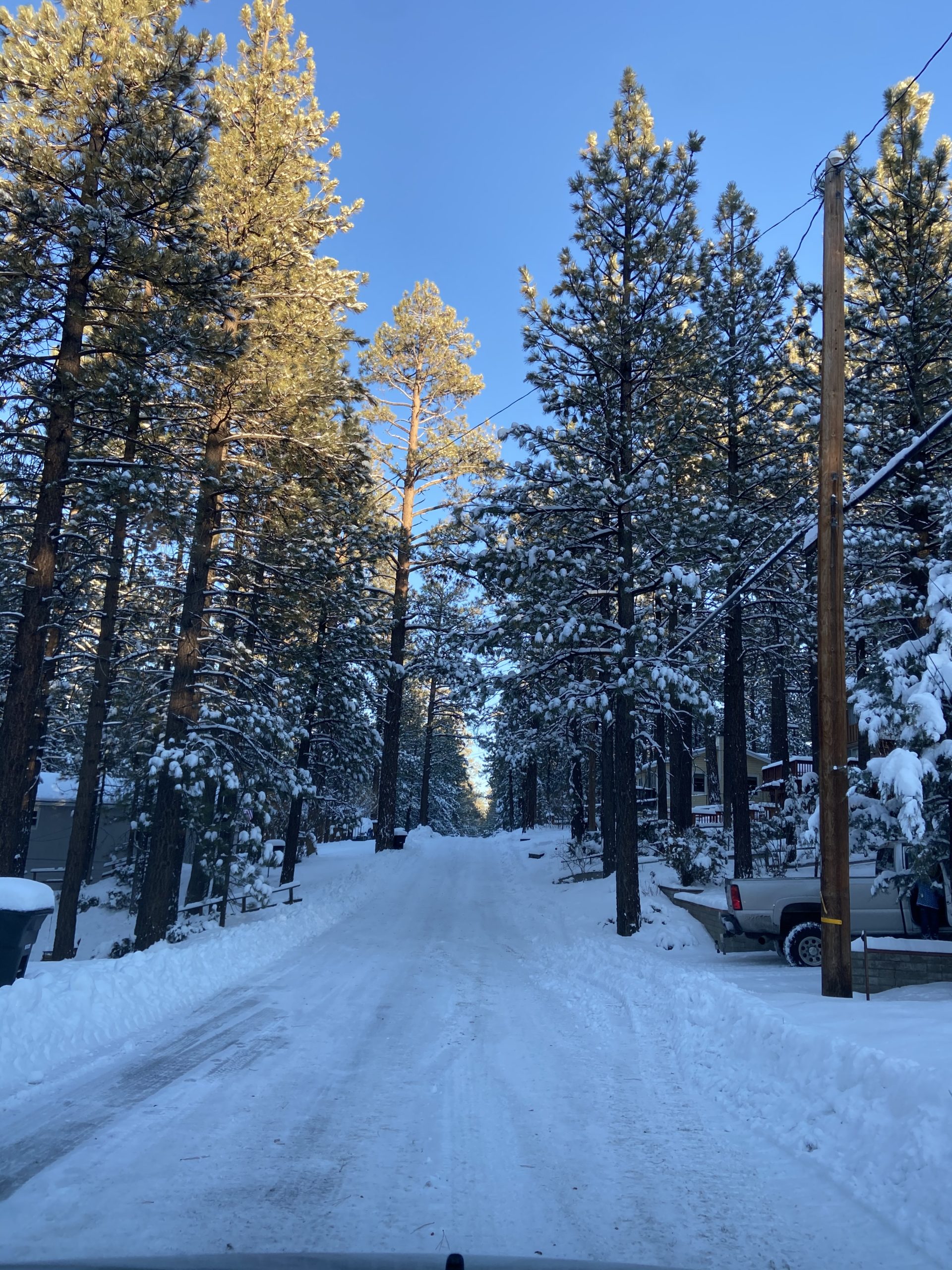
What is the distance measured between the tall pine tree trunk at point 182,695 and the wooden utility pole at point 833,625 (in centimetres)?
→ 947

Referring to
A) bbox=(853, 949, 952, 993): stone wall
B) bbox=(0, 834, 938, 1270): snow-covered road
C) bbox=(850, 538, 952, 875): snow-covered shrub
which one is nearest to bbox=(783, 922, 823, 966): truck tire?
bbox=(853, 949, 952, 993): stone wall

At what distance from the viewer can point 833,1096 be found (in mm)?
5418

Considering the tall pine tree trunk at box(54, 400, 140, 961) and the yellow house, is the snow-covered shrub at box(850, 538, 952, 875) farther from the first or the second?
the yellow house

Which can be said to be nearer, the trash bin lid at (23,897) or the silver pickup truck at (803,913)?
the trash bin lid at (23,897)

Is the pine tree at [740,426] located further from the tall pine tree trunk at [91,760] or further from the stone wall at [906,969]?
the tall pine tree trunk at [91,760]

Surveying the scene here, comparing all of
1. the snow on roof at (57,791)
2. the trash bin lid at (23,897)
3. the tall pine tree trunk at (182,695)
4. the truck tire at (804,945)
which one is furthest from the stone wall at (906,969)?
the snow on roof at (57,791)

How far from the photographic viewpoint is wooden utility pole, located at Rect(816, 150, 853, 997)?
813 centimetres

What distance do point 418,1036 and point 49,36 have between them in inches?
542

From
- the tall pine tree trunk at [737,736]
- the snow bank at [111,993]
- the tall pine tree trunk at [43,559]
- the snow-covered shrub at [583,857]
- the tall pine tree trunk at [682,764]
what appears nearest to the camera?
the snow bank at [111,993]

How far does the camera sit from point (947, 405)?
44.8 ft

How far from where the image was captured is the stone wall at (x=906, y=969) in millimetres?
9641

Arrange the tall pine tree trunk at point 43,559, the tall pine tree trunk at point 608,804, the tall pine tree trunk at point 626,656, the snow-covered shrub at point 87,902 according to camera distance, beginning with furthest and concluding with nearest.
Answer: the snow-covered shrub at point 87,902
the tall pine tree trunk at point 608,804
the tall pine tree trunk at point 626,656
the tall pine tree trunk at point 43,559

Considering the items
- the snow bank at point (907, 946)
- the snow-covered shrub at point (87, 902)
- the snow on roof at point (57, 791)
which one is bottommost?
the snow-covered shrub at point (87, 902)

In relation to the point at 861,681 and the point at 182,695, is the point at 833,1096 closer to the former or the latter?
the point at 861,681
